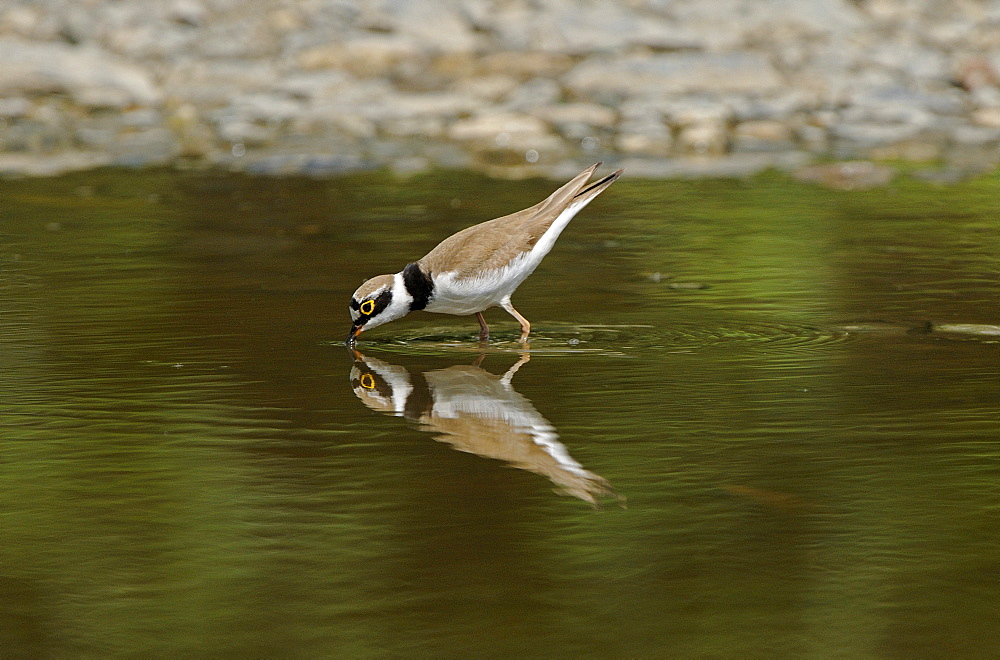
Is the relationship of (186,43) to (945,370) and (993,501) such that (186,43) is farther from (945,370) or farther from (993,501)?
(993,501)

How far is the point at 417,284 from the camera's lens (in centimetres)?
809

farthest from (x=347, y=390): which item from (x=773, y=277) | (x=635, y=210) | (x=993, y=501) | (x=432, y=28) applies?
(x=432, y=28)

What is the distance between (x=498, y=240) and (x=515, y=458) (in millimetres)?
2831

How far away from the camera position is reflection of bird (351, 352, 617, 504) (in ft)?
18.2

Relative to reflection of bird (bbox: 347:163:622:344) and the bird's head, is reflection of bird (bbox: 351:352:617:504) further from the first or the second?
reflection of bird (bbox: 347:163:622:344)

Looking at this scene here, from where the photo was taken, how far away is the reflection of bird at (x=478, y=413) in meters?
5.56

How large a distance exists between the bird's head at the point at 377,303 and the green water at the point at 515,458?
146 mm

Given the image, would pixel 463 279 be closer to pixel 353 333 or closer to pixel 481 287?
pixel 481 287

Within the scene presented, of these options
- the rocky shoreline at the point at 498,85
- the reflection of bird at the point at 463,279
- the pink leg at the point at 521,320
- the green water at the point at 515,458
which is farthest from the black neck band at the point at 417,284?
the rocky shoreline at the point at 498,85

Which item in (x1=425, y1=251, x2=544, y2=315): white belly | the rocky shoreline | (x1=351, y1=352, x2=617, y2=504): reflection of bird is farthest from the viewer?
the rocky shoreline

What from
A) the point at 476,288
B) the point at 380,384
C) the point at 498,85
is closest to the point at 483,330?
the point at 476,288

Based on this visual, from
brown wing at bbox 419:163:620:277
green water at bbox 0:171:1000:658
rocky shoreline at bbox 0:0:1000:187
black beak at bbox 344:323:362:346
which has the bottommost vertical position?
green water at bbox 0:171:1000:658

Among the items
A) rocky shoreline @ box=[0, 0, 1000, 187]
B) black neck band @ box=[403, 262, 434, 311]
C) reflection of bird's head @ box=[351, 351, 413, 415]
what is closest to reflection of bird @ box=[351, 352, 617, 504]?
reflection of bird's head @ box=[351, 351, 413, 415]

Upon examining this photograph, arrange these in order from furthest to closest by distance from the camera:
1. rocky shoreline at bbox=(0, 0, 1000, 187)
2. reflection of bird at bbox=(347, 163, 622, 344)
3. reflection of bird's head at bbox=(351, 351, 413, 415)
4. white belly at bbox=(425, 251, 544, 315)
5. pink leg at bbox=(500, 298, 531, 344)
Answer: rocky shoreline at bbox=(0, 0, 1000, 187)
pink leg at bbox=(500, 298, 531, 344)
white belly at bbox=(425, 251, 544, 315)
reflection of bird at bbox=(347, 163, 622, 344)
reflection of bird's head at bbox=(351, 351, 413, 415)
